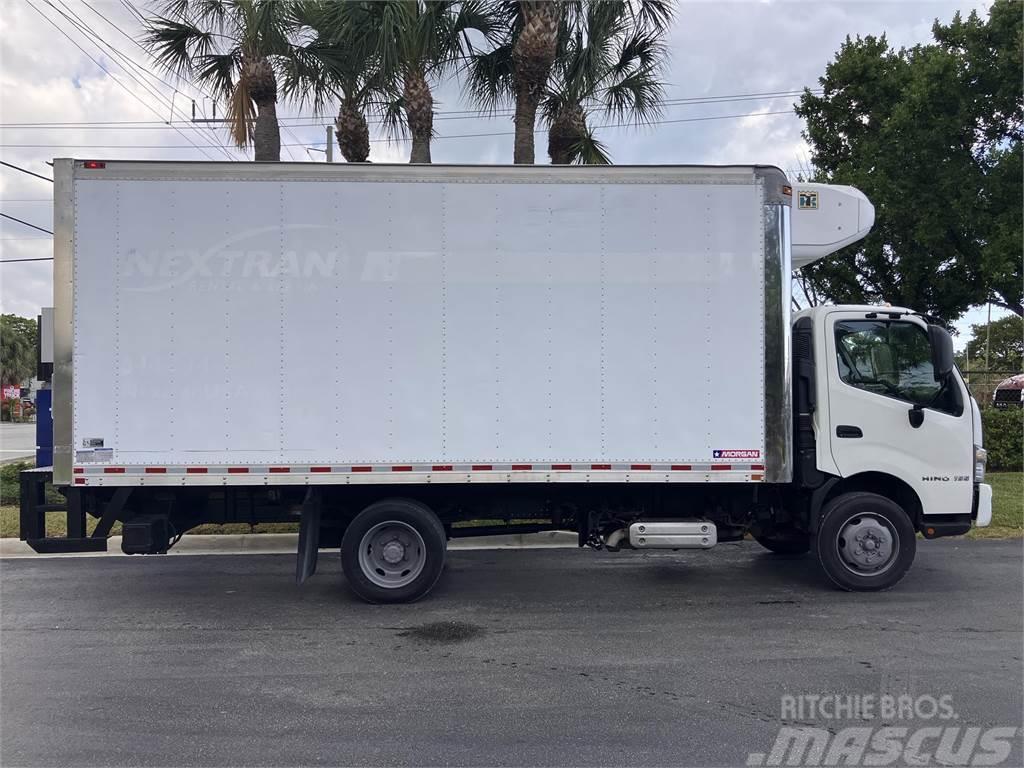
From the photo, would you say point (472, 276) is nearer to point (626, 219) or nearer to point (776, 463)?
point (626, 219)

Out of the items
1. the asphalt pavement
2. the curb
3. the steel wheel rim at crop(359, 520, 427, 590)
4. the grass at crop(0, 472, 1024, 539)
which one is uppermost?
the steel wheel rim at crop(359, 520, 427, 590)

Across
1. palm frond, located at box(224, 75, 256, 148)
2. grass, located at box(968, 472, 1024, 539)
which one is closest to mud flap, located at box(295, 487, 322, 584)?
palm frond, located at box(224, 75, 256, 148)

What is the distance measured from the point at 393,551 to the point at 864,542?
3.98m

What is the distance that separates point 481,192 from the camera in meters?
5.94

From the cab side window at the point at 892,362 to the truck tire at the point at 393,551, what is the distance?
3.76 m

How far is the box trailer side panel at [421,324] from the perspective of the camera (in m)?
5.82

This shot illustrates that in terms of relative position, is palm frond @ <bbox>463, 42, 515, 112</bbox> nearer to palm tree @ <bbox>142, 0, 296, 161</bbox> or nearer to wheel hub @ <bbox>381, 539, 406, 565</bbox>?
palm tree @ <bbox>142, 0, 296, 161</bbox>

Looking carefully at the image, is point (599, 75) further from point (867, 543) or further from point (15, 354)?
point (15, 354)

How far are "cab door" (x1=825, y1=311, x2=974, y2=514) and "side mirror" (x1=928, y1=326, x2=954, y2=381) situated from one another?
12cm

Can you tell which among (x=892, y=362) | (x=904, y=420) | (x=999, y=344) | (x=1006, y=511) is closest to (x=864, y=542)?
(x=904, y=420)

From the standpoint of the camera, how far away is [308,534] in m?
6.12

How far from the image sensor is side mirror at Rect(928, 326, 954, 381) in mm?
6102

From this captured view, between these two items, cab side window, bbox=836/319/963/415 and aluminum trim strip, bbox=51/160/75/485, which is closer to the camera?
aluminum trim strip, bbox=51/160/75/485

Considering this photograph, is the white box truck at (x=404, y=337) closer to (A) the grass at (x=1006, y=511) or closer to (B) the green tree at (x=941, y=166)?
(A) the grass at (x=1006, y=511)
